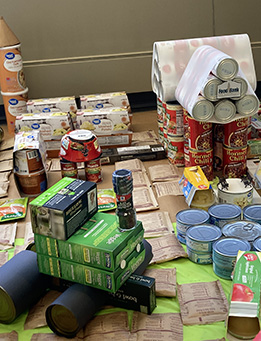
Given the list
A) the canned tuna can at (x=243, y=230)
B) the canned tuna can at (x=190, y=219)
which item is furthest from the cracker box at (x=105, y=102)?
the canned tuna can at (x=243, y=230)

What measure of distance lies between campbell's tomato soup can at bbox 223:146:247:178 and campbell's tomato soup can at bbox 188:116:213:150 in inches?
5.3

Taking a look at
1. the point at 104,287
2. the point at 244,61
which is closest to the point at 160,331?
the point at 104,287

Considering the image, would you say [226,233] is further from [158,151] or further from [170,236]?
[158,151]

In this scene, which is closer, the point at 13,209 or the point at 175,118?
the point at 13,209

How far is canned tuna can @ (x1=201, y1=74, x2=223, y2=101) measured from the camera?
3.19 m

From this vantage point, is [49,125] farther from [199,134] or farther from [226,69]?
[226,69]

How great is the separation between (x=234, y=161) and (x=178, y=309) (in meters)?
1.41

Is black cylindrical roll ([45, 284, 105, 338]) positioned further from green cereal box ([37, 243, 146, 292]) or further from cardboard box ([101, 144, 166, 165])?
cardboard box ([101, 144, 166, 165])

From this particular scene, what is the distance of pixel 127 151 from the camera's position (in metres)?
4.04

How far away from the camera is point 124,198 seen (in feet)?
7.50

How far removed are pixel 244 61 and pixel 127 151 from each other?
113 centimetres

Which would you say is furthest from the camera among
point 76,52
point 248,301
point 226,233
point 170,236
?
point 76,52

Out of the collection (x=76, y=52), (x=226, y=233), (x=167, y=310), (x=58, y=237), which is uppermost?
(x=76, y=52)

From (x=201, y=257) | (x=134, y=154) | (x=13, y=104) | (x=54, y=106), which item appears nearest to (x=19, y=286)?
(x=201, y=257)
